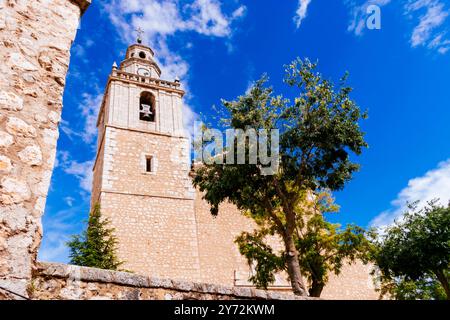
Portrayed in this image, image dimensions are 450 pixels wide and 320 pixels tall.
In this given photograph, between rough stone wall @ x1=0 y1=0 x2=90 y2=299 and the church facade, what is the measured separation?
12.0 meters

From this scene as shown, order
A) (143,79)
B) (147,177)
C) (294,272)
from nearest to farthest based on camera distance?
(294,272) < (147,177) < (143,79)

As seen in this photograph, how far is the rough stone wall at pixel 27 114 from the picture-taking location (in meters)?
2.40

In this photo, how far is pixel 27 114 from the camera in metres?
2.81

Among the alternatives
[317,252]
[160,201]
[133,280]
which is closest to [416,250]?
[317,252]

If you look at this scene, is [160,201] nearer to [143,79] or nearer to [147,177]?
[147,177]

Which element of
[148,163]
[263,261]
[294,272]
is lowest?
[294,272]

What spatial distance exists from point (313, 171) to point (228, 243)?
22.4 ft

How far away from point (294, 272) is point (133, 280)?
756 centimetres

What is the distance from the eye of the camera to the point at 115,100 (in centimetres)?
1853

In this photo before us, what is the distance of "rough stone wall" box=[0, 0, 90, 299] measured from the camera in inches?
94.6

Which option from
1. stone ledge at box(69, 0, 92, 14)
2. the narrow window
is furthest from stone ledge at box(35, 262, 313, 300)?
the narrow window

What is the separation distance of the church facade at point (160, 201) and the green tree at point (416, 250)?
140 inches

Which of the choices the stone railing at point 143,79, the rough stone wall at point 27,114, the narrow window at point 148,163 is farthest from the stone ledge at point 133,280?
the stone railing at point 143,79
